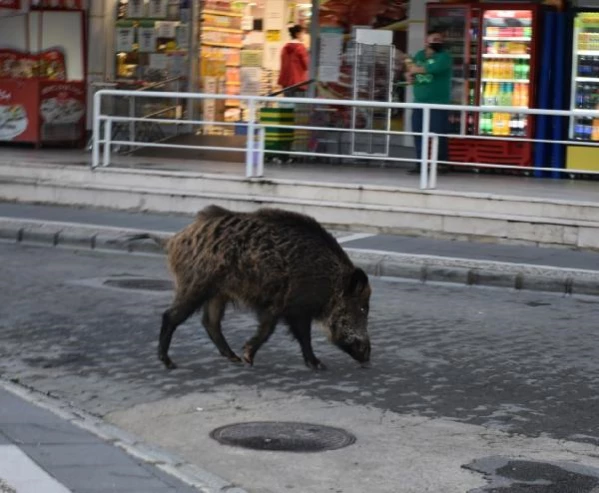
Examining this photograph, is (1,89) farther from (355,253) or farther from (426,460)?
(426,460)

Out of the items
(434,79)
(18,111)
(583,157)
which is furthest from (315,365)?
(18,111)

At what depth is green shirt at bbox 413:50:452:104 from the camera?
18.3 meters

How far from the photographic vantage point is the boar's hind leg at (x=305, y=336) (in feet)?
29.6

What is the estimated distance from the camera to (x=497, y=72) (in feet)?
65.0

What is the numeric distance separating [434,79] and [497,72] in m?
1.65

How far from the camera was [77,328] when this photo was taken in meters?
10.7

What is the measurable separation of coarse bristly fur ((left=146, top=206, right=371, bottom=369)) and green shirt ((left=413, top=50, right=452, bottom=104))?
378 inches

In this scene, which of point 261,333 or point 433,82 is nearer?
point 261,333

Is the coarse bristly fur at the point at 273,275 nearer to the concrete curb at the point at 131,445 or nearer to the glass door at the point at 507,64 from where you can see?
the concrete curb at the point at 131,445

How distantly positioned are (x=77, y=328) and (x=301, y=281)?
2.53 metres

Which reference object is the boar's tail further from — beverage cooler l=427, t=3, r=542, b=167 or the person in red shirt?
the person in red shirt

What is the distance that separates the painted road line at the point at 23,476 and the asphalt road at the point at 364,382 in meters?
0.95

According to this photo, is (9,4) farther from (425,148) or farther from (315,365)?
(315,365)

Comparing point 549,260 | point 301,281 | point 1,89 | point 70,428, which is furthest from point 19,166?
point 70,428
